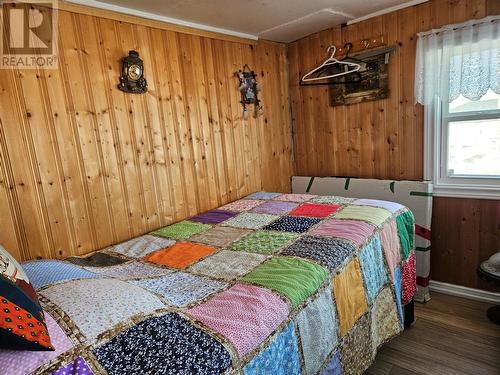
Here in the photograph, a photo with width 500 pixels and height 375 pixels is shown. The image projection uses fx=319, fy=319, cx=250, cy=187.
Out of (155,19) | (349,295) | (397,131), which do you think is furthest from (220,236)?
(397,131)

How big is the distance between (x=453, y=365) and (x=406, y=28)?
2305 millimetres

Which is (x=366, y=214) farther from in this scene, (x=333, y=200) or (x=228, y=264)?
(x=228, y=264)

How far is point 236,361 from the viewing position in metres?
0.90

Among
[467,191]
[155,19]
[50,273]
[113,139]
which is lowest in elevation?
[467,191]

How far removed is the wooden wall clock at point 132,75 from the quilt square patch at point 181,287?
3.93 feet

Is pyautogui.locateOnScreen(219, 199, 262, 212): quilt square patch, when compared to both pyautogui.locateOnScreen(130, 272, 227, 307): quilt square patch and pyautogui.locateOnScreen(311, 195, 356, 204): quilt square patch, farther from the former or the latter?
pyautogui.locateOnScreen(130, 272, 227, 307): quilt square patch

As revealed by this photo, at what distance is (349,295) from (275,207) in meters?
0.99

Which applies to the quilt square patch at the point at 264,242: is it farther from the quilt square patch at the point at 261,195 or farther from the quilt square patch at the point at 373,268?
the quilt square patch at the point at 261,195

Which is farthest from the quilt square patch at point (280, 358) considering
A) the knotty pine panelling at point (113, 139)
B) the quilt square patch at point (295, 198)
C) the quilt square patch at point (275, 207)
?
the quilt square patch at point (295, 198)

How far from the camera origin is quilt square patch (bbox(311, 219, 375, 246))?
5.44ft

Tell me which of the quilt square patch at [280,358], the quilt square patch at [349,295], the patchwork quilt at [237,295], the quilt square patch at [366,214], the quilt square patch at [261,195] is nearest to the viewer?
the patchwork quilt at [237,295]

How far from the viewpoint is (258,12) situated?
7.36 feet

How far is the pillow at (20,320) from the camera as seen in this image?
0.74m

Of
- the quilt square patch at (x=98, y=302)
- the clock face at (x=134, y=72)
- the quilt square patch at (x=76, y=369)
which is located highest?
the clock face at (x=134, y=72)
